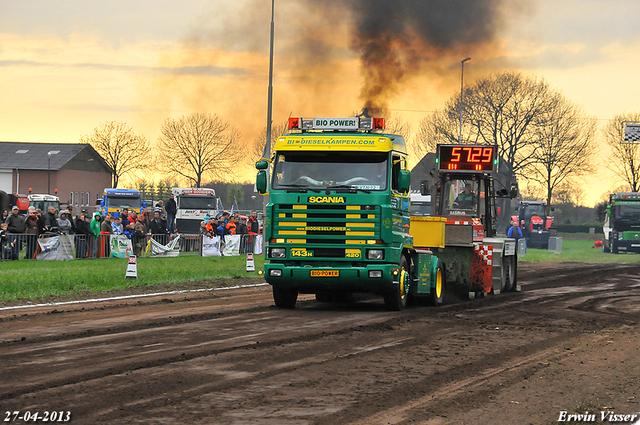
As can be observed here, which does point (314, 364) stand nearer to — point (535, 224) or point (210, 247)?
point (210, 247)

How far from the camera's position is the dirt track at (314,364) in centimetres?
721

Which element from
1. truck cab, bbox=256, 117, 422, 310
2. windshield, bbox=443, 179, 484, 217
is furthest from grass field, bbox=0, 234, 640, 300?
windshield, bbox=443, 179, 484, 217

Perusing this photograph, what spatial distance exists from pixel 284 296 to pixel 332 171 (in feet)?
9.24

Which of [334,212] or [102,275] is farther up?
[334,212]

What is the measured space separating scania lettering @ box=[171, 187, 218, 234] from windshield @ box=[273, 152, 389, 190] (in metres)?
31.1

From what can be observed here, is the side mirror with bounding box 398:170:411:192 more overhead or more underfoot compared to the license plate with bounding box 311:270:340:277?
more overhead

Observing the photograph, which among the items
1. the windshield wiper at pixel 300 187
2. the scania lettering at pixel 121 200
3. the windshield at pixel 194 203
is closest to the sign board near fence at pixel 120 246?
the windshield wiper at pixel 300 187

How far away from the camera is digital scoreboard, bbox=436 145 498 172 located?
2069cm

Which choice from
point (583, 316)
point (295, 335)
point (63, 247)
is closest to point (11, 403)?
point (295, 335)

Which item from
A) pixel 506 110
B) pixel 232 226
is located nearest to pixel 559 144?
pixel 506 110

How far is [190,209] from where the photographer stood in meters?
45.6

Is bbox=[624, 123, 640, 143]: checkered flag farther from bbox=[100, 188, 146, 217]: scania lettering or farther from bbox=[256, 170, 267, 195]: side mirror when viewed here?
bbox=[256, 170, 267, 195]: side mirror

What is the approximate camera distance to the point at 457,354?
34.3 ft

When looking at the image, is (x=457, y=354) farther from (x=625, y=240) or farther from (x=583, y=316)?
(x=625, y=240)
